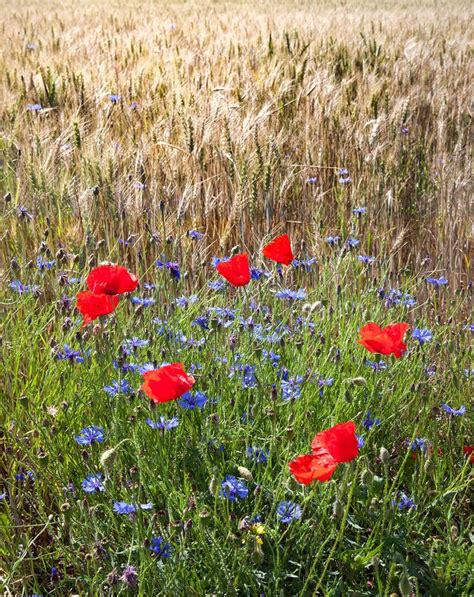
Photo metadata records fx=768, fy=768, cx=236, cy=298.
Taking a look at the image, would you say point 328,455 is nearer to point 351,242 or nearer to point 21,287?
point 21,287

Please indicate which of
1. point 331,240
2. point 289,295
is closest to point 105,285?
point 289,295

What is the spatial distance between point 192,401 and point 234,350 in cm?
29

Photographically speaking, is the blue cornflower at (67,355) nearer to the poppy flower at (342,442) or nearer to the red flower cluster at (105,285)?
the red flower cluster at (105,285)

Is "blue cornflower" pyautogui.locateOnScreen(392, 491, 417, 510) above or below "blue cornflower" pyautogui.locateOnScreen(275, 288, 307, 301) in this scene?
below

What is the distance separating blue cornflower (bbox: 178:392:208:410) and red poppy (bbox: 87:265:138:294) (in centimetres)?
32

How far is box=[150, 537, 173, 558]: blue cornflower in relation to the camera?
1.52 metres

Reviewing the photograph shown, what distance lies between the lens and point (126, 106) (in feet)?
13.3

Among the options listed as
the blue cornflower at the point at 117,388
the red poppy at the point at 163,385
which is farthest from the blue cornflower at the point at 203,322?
the red poppy at the point at 163,385

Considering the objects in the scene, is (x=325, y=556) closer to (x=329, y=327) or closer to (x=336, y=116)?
(x=329, y=327)

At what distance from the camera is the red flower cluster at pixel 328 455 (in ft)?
4.02

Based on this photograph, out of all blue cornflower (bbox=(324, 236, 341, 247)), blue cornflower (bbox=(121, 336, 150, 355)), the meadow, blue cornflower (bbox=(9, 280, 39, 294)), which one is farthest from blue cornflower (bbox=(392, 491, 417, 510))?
blue cornflower (bbox=(9, 280, 39, 294))

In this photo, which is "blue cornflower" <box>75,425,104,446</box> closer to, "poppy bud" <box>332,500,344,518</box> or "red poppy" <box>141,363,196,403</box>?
"red poppy" <box>141,363,196,403</box>

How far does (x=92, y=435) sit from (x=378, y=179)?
6.54ft

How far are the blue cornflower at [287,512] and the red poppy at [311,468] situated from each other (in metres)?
0.31
